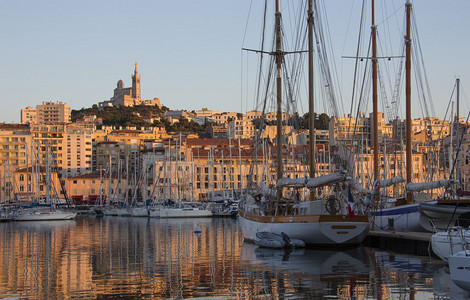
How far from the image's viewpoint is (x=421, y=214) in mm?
33500

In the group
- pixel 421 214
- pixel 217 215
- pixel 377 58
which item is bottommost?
pixel 217 215

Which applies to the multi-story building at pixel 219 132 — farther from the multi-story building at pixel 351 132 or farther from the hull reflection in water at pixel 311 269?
the hull reflection in water at pixel 311 269

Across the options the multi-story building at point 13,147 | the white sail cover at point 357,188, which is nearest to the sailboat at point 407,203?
the white sail cover at point 357,188

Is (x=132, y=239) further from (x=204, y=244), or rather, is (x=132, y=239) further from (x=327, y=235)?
(x=327, y=235)

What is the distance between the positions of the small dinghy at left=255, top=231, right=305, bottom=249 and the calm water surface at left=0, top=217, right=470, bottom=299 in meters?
0.66

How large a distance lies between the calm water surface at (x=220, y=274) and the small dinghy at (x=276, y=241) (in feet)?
A: 2.16

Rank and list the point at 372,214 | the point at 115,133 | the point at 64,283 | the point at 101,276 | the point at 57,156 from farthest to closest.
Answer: the point at 115,133 → the point at 57,156 → the point at 372,214 → the point at 101,276 → the point at 64,283

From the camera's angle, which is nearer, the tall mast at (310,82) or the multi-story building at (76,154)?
the tall mast at (310,82)

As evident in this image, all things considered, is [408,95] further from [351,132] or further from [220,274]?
[351,132]

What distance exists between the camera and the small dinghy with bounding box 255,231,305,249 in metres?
34.5

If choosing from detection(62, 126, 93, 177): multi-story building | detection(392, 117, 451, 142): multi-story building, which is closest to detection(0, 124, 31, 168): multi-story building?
detection(62, 126, 93, 177): multi-story building

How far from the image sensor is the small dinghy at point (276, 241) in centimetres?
3447

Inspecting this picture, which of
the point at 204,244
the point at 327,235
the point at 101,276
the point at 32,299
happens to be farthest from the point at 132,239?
the point at 32,299

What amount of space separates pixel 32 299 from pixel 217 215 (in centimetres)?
6784
